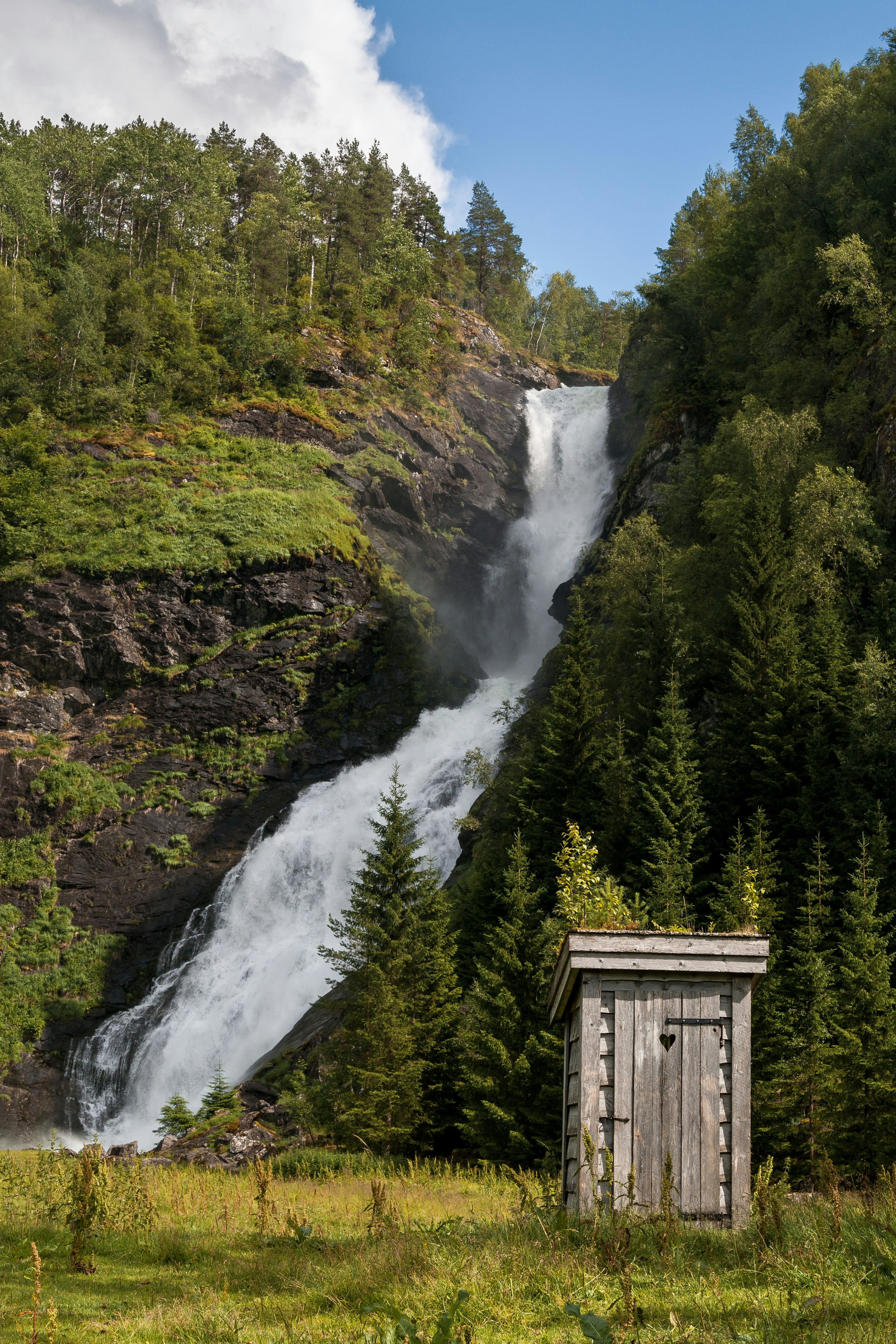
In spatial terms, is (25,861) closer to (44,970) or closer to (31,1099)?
(44,970)

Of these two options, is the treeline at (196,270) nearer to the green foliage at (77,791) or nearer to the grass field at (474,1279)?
the green foliage at (77,791)

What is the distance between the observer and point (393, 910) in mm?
22469

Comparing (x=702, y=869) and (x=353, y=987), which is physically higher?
(x=702, y=869)

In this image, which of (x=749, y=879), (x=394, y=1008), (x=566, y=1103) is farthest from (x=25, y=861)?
(x=566, y=1103)

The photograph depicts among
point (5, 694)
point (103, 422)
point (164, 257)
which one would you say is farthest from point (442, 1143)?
point (164, 257)

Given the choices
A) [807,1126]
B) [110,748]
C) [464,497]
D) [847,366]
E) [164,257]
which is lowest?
[807,1126]

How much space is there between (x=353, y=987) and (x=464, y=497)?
137ft

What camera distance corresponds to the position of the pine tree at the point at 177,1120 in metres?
25.6

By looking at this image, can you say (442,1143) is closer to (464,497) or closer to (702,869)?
(702,869)

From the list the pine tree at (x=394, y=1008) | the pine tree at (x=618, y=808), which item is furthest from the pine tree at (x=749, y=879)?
the pine tree at (x=394, y=1008)

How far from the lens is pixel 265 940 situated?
3512cm

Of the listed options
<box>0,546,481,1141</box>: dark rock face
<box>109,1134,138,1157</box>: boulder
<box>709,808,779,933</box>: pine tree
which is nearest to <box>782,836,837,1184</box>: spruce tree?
<box>709,808,779,933</box>: pine tree

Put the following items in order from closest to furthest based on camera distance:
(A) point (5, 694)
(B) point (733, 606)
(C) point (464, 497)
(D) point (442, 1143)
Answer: (D) point (442, 1143), (B) point (733, 606), (A) point (5, 694), (C) point (464, 497)

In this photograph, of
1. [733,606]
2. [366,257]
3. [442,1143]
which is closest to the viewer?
[442,1143]
